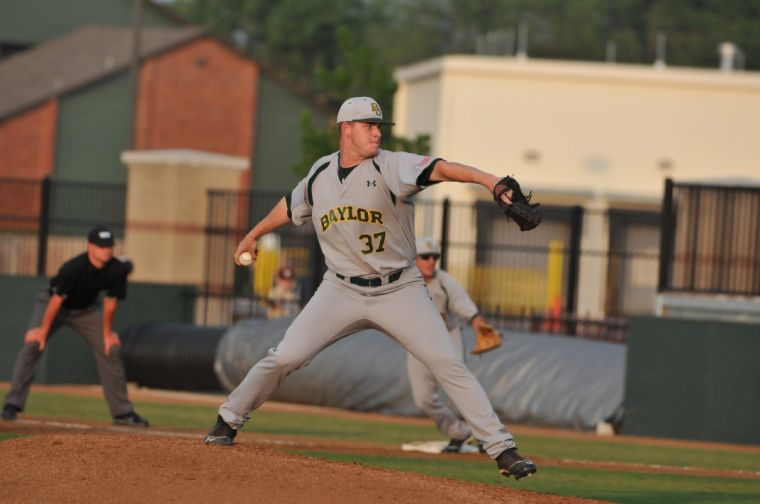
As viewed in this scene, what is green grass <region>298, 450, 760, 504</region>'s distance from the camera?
404 inches

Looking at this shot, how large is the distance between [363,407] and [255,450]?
414 inches

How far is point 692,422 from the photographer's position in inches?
703

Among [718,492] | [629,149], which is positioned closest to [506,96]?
[629,149]

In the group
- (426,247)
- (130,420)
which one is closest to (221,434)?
(426,247)

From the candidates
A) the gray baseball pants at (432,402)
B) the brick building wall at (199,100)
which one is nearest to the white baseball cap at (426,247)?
the gray baseball pants at (432,402)

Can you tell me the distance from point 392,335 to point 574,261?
1408 cm

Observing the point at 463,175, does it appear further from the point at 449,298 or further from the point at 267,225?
the point at 449,298

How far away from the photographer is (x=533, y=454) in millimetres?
13961

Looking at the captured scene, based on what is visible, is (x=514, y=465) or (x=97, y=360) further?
(x=97, y=360)

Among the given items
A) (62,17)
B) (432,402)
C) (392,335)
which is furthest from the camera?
(62,17)

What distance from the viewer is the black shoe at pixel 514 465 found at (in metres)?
8.70

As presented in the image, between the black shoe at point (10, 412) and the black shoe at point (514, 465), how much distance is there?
6398 millimetres

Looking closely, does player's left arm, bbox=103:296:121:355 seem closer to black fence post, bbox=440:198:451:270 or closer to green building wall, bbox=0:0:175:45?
black fence post, bbox=440:198:451:270

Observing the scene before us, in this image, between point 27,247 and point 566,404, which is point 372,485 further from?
point 27,247
